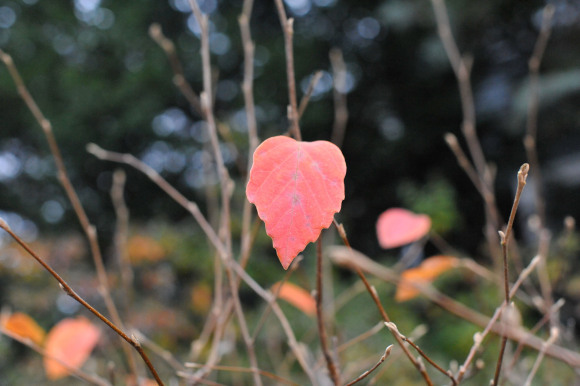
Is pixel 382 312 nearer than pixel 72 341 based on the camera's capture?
Yes

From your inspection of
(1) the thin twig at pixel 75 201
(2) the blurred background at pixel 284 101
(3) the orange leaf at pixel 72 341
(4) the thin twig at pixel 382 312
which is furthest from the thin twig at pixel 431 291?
(2) the blurred background at pixel 284 101

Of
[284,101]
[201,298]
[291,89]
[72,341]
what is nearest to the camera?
[291,89]

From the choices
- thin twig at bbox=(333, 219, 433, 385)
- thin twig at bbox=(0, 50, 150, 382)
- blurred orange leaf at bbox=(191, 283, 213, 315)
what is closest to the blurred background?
blurred orange leaf at bbox=(191, 283, 213, 315)

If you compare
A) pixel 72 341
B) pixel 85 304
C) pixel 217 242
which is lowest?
pixel 72 341

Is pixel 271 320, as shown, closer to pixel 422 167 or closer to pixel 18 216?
pixel 422 167

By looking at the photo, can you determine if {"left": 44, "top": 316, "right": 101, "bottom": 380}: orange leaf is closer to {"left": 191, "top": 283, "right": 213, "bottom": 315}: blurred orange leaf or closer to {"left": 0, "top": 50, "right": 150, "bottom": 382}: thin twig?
{"left": 0, "top": 50, "right": 150, "bottom": 382}: thin twig

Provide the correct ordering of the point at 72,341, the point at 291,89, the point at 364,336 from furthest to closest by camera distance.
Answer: the point at 72,341 < the point at 364,336 < the point at 291,89

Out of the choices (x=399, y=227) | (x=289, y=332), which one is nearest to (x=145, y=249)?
(x=399, y=227)

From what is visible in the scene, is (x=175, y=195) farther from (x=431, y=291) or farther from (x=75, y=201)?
(x=431, y=291)
